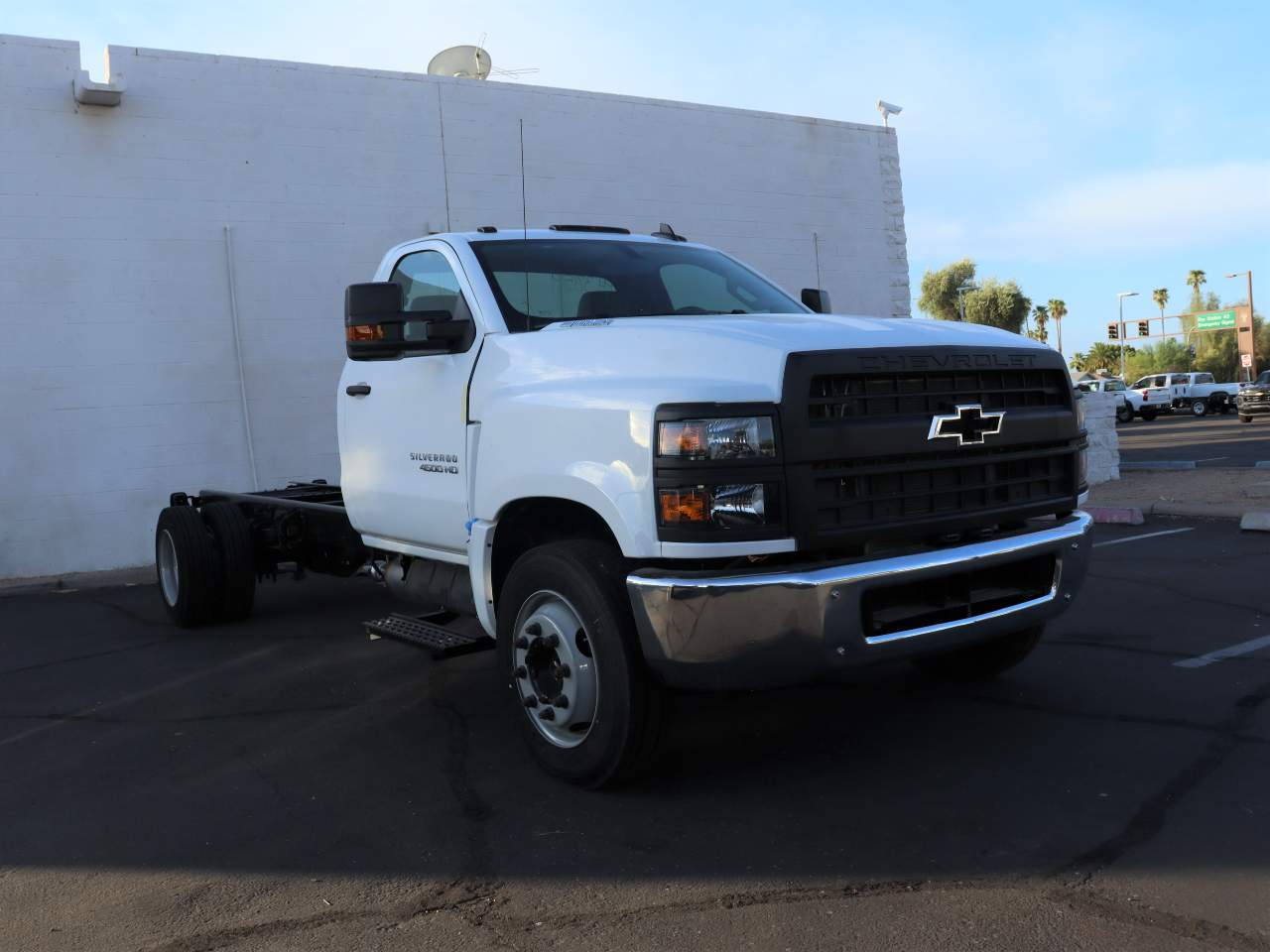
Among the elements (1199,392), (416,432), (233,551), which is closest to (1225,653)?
(416,432)

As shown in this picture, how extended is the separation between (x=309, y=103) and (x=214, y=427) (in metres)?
3.73

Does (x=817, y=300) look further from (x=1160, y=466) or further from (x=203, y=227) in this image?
(x=1160, y=466)

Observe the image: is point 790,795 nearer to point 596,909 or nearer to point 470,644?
point 596,909

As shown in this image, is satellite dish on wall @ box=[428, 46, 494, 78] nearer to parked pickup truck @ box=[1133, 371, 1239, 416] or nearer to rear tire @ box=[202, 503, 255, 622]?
rear tire @ box=[202, 503, 255, 622]

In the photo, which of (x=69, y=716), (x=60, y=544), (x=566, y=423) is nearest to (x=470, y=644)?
(x=566, y=423)

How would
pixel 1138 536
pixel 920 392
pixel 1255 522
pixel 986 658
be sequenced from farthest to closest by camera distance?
pixel 1138 536 < pixel 1255 522 < pixel 986 658 < pixel 920 392

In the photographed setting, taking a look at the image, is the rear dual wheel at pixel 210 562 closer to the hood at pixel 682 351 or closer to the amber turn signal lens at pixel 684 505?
the hood at pixel 682 351

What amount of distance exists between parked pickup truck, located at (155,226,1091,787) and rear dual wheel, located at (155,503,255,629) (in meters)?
2.72

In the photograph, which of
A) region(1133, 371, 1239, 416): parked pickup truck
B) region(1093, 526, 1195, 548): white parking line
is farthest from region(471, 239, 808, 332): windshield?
region(1133, 371, 1239, 416): parked pickup truck

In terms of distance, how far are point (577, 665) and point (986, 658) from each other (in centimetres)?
221

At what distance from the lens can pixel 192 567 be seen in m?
7.54

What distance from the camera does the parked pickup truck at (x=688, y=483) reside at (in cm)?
360

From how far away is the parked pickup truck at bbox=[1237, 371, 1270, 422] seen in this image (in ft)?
115

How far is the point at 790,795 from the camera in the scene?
4.01 metres
